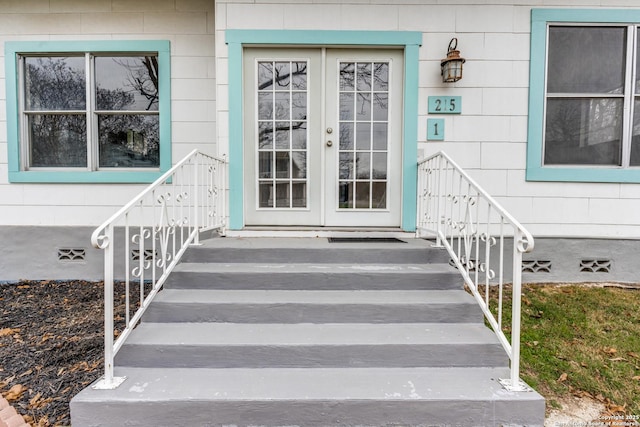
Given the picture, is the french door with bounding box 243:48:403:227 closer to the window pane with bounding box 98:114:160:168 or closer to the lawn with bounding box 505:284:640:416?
the window pane with bounding box 98:114:160:168

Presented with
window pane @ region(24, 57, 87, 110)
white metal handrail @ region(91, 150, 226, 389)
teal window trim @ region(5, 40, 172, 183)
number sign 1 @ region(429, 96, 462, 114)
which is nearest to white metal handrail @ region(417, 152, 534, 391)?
number sign 1 @ region(429, 96, 462, 114)

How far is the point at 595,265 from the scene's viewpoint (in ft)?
11.5

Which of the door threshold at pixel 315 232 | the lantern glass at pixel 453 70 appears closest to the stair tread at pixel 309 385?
the door threshold at pixel 315 232

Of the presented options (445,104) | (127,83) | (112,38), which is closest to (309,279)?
(445,104)

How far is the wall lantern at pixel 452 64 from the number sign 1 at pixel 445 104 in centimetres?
17

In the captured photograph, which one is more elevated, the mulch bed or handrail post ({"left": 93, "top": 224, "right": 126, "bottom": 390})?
handrail post ({"left": 93, "top": 224, "right": 126, "bottom": 390})

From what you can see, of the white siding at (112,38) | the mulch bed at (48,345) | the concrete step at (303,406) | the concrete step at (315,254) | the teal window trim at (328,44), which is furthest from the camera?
the white siding at (112,38)

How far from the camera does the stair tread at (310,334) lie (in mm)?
2010

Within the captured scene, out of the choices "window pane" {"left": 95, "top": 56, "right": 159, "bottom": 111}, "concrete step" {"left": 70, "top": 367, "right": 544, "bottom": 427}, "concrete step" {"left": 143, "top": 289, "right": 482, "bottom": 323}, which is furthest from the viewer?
"window pane" {"left": 95, "top": 56, "right": 159, "bottom": 111}

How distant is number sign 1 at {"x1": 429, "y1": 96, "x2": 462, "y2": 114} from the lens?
339 centimetres

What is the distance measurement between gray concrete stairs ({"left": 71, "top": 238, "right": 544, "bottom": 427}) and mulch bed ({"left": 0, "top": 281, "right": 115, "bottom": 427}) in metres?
0.37

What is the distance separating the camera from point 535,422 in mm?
1715

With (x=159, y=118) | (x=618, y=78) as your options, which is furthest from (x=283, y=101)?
(x=618, y=78)

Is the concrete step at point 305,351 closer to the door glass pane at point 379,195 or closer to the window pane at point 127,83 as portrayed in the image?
the door glass pane at point 379,195
